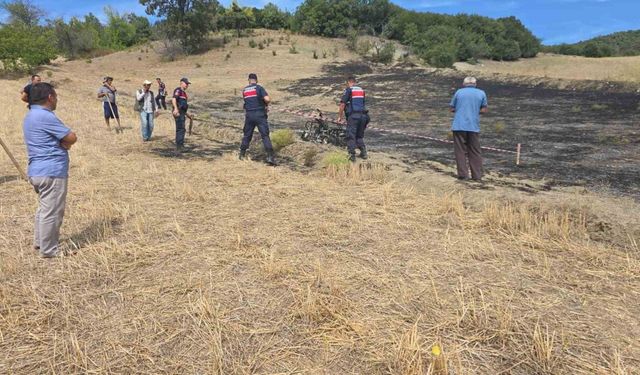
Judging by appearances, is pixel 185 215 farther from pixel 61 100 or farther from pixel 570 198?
pixel 61 100

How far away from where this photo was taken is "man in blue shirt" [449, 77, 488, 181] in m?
8.08

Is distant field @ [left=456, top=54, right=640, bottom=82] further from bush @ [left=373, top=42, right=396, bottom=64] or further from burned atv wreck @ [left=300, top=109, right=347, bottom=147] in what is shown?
burned atv wreck @ [left=300, top=109, right=347, bottom=147]

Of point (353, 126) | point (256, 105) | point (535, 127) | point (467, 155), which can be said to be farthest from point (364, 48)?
point (467, 155)

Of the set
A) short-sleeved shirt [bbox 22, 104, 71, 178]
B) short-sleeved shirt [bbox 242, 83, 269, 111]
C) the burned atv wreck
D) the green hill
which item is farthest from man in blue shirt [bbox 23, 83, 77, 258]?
the green hill

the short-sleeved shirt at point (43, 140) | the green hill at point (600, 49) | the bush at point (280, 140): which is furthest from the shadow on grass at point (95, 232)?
the green hill at point (600, 49)

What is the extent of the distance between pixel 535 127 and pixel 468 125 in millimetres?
8147

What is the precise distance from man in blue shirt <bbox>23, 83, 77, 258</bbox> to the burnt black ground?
763 centimetres

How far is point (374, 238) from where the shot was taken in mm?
5508

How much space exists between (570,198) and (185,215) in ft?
18.7

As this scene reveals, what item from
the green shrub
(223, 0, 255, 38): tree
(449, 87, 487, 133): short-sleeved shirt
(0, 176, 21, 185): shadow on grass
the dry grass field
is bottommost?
the dry grass field

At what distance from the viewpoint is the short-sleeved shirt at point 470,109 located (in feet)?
26.5

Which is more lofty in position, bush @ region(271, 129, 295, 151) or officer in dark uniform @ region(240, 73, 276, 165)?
officer in dark uniform @ region(240, 73, 276, 165)

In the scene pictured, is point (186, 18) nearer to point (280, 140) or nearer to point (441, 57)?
point (441, 57)

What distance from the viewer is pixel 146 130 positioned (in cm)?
1215
